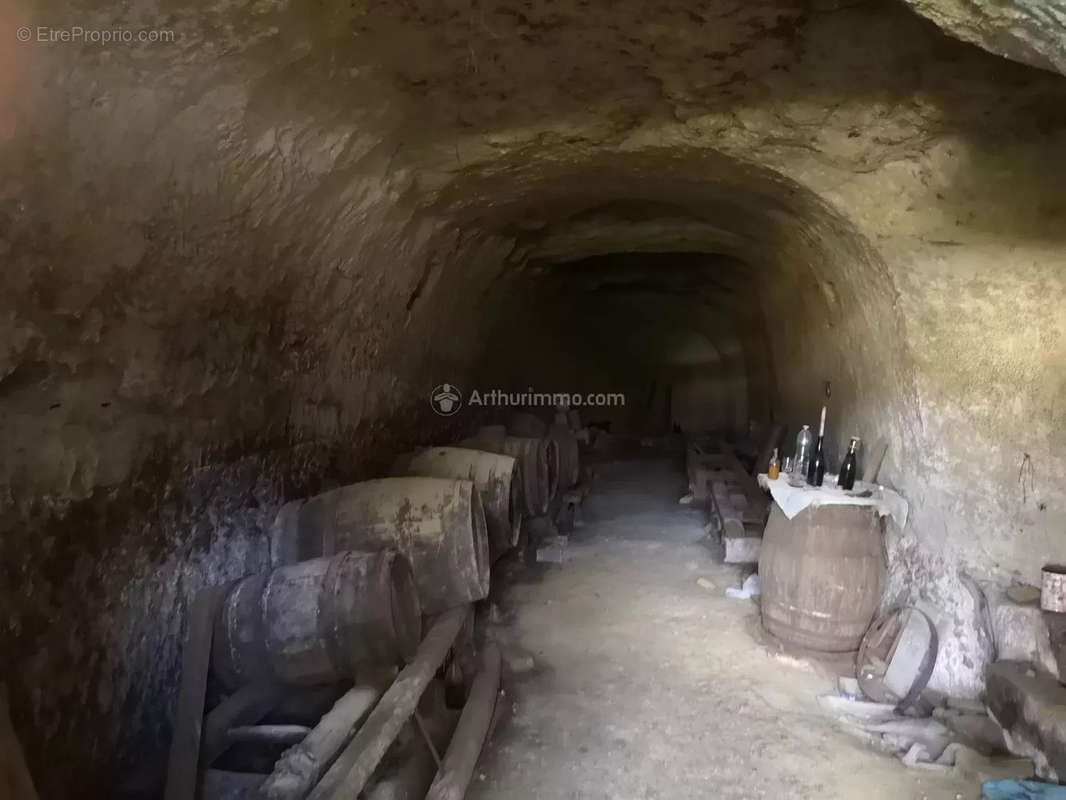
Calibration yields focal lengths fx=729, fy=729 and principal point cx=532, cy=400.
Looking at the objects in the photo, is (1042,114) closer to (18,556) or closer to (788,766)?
(788,766)

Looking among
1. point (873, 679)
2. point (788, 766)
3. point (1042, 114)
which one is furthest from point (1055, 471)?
point (788, 766)

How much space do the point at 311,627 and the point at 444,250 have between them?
10.9 ft

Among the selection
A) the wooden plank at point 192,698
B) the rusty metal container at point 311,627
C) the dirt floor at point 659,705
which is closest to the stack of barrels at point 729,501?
the dirt floor at point 659,705

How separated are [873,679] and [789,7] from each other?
123 inches

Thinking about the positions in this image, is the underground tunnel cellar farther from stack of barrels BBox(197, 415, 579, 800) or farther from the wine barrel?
the wine barrel

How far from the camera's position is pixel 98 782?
2.54 metres

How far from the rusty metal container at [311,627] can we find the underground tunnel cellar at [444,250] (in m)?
0.34

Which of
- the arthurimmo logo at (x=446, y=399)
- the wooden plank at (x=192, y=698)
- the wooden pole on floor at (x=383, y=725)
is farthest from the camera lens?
the arthurimmo logo at (x=446, y=399)

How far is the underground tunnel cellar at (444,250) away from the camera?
2189mm

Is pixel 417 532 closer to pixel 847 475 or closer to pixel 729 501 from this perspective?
pixel 847 475

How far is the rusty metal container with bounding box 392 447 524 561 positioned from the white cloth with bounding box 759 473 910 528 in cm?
159

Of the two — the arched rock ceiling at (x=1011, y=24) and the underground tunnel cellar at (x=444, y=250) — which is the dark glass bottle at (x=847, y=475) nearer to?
the underground tunnel cellar at (x=444, y=250)

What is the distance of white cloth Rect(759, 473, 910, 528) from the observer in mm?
3871

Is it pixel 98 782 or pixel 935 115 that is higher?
pixel 935 115
